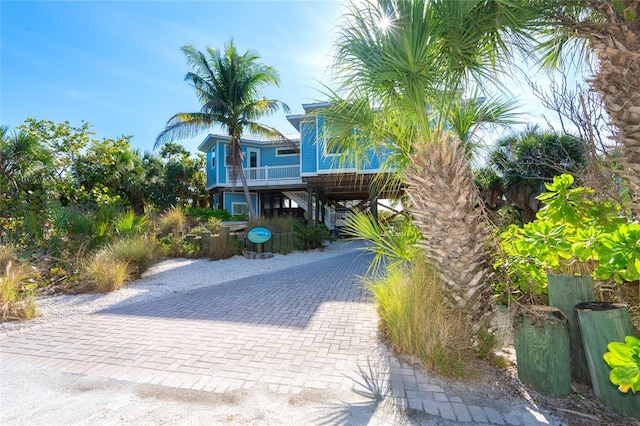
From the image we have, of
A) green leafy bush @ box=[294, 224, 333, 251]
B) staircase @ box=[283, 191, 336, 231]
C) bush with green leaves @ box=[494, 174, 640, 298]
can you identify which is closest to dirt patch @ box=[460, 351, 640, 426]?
bush with green leaves @ box=[494, 174, 640, 298]

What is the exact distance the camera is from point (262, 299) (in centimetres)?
553

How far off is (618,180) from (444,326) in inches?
114

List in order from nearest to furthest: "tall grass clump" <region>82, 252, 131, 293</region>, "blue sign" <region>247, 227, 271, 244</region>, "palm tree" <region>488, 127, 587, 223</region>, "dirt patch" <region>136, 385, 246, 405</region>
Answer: "dirt patch" <region>136, 385, 246, 405</region>, "tall grass clump" <region>82, 252, 131, 293</region>, "palm tree" <region>488, 127, 587, 223</region>, "blue sign" <region>247, 227, 271, 244</region>

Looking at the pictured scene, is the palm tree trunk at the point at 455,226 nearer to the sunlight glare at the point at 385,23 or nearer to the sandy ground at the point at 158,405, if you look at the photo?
the sunlight glare at the point at 385,23

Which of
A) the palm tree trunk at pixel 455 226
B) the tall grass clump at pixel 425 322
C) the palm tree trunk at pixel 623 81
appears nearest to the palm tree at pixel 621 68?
the palm tree trunk at pixel 623 81

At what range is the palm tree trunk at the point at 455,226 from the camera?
10.1 ft

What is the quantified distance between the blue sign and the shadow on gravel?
347cm

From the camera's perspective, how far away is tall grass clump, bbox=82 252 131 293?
20.4 feet

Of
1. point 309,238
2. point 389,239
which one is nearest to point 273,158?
point 309,238

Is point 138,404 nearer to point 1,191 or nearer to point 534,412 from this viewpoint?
point 534,412

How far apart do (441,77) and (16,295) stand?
24.9 feet

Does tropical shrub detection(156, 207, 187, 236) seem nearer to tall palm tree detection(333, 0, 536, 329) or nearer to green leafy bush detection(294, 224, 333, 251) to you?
green leafy bush detection(294, 224, 333, 251)

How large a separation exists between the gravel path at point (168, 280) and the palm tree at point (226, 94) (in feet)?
18.6

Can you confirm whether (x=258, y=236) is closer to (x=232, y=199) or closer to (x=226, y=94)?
(x=226, y=94)
